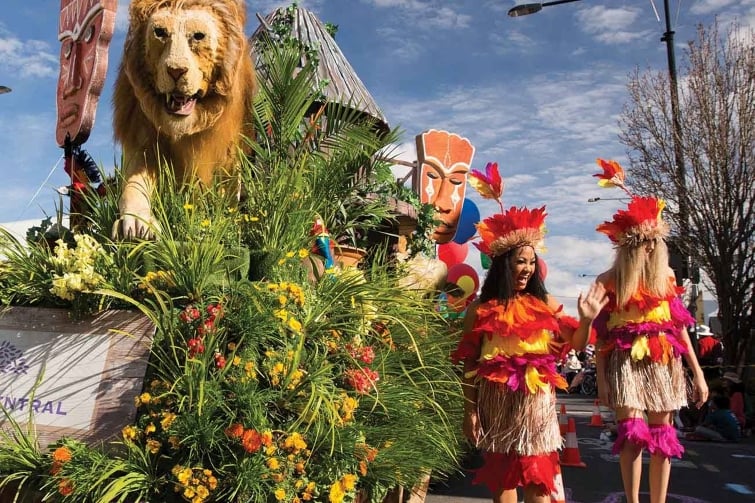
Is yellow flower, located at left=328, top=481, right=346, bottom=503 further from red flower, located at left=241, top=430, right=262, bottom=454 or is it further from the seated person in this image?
the seated person

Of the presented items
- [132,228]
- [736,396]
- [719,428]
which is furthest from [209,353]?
[736,396]

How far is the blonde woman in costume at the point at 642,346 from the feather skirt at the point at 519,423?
90 centimetres

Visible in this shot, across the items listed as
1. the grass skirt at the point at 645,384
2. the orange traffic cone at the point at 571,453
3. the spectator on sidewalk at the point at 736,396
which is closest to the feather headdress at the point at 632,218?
the grass skirt at the point at 645,384

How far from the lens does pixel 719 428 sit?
8703mm

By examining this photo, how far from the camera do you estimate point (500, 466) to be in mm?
3197

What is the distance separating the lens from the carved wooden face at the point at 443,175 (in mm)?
7629

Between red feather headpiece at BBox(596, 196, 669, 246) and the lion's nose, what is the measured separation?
8.89ft

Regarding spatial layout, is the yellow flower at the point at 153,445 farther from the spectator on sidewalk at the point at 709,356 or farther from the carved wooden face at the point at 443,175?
the spectator on sidewalk at the point at 709,356

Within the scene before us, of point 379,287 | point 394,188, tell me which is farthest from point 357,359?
point 394,188

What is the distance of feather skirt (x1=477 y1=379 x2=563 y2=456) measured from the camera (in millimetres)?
3123

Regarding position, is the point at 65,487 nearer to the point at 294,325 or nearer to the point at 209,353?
the point at 209,353

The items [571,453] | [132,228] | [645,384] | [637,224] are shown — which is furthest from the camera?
[571,453]

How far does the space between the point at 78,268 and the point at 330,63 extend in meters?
4.09

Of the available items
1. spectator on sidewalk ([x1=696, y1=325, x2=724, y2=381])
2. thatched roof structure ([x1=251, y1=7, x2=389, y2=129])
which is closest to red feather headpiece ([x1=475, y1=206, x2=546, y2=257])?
thatched roof structure ([x1=251, y1=7, x2=389, y2=129])
